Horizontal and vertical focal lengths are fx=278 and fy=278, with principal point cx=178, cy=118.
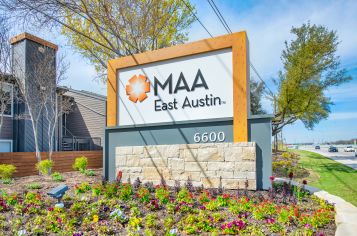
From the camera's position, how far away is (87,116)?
64.1ft

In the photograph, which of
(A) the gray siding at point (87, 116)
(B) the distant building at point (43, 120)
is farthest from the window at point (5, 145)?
(A) the gray siding at point (87, 116)

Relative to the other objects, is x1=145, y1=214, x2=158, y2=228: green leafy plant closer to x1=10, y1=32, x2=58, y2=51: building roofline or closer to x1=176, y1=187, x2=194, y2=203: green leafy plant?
x1=176, y1=187, x2=194, y2=203: green leafy plant

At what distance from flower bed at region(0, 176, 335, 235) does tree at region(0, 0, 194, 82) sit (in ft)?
22.4

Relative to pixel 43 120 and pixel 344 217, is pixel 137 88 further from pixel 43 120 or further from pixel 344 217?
pixel 43 120

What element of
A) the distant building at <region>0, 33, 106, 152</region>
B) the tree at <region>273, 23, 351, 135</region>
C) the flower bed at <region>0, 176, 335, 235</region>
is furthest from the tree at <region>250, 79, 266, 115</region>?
the flower bed at <region>0, 176, 335, 235</region>

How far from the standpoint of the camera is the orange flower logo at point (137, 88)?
8.14 m

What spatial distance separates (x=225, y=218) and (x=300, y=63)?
1560cm

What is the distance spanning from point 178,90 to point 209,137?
1.59 metres

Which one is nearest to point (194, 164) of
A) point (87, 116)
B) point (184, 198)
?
point (184, 198)

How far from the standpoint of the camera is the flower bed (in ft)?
14.0

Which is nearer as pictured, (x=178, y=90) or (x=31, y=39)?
(x=178, y=90)

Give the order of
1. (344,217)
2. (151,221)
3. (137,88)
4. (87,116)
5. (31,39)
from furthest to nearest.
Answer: (87,116) < (31,39) < (137,88) < (344,217) < (151,221)

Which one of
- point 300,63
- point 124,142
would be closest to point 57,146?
point 124,142

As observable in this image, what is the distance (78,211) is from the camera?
16.3 feet
